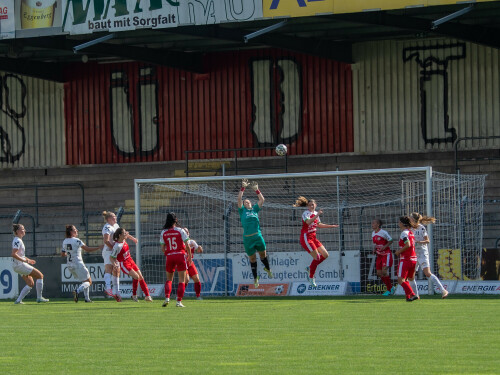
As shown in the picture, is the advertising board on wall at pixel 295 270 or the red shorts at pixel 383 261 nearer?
the red shorts at pixel 383 261

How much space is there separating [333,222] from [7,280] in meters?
8.78

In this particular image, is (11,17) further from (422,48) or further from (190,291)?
(422,48)

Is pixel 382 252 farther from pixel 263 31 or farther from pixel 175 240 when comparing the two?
pixel 263 31

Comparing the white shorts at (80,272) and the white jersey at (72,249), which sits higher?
the white jersey at (72,249)

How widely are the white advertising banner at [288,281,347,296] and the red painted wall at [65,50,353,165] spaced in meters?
8.37

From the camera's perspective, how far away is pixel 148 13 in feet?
84.3

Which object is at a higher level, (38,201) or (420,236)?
(38,201)

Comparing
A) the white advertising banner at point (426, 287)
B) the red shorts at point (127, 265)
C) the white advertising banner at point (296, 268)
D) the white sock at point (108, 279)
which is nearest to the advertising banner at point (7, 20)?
the white sock at point (108, 279)

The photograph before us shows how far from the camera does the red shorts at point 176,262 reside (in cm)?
1895

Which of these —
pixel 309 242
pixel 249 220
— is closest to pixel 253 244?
pixel 249 220

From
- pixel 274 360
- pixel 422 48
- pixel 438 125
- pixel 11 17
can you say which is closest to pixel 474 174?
pixel 438 125

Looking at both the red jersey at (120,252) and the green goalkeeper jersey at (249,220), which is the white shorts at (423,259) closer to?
the green goalkeeper jersey at (249,220)

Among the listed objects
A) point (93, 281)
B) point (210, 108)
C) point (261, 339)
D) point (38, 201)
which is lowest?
point (93, 281)

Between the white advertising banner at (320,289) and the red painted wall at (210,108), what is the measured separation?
27.5 feet
